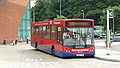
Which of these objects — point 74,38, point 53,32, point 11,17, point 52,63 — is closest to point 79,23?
point 74,38

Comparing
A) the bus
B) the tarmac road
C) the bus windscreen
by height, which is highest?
the bus windscreen

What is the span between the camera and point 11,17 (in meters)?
56.5

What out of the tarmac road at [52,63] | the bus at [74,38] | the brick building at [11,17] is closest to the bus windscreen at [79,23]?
the bus at [74,38]

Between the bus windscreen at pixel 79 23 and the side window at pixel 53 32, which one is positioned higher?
the bus windscreen at pixel 79 23

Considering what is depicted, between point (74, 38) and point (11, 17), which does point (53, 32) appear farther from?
point (11, 17)

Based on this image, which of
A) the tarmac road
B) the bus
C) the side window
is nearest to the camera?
the tarmac road

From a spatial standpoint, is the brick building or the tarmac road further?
the brick building

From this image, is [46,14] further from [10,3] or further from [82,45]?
[82,45]

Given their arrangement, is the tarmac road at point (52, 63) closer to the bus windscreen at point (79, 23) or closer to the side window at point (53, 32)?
the side window at point (53, 32)

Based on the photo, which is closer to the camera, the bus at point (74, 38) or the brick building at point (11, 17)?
the bus at point (74, 38)

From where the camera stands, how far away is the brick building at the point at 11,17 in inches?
2094

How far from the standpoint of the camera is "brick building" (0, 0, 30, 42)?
5319cm

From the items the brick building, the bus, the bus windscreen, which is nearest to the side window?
the bus

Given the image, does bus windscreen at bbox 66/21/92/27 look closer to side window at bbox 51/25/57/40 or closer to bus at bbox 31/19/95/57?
bus at bbox 31/19/95/57
